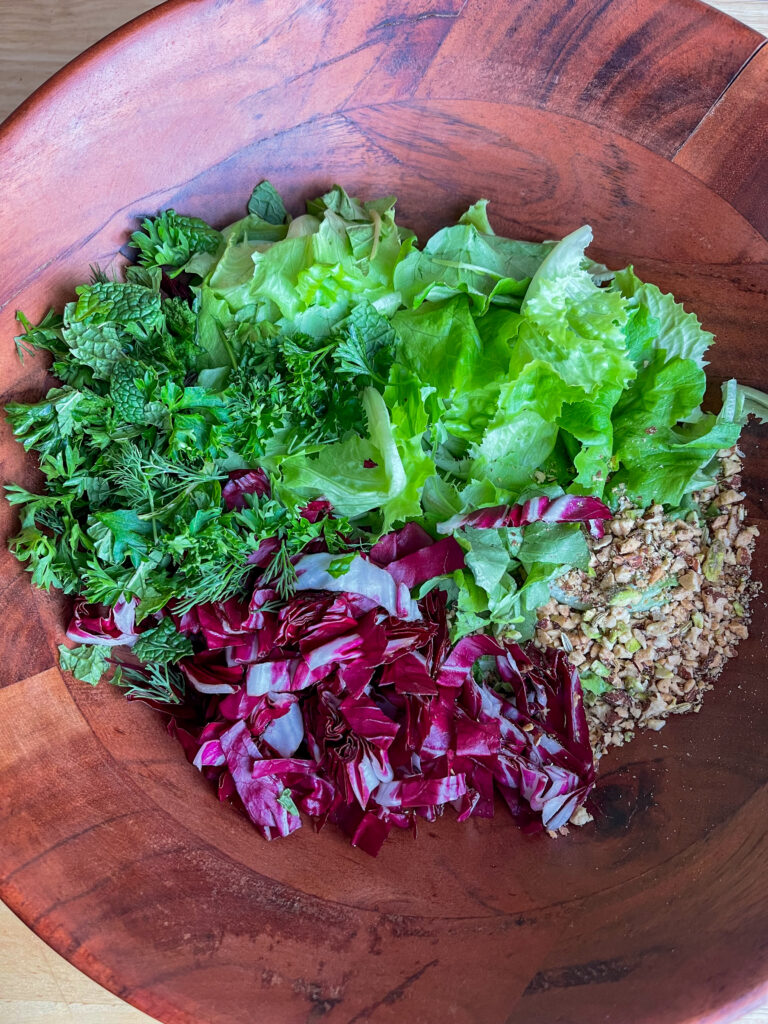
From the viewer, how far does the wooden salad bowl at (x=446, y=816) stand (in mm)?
1412

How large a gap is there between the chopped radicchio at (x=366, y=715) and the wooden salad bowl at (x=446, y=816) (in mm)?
69

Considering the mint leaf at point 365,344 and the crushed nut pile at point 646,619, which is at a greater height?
the mint leaf at point 365,344

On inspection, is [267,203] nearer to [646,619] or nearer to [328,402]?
[328,402]

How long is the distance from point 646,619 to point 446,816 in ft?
1.92

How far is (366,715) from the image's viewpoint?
158 centimetres

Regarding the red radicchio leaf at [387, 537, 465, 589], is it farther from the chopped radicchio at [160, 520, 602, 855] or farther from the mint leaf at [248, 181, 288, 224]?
the mint leaf at [248, 181, 288, 224]

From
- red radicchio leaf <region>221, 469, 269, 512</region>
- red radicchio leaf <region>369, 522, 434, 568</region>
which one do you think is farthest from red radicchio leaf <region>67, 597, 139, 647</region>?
red radicchio leaf <region>369, 522, 434, 568</region>

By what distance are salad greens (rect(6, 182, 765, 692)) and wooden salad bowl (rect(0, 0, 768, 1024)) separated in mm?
106

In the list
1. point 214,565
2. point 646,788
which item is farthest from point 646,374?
point 214,565

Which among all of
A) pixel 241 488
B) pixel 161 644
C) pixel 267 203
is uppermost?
pixel 267 203

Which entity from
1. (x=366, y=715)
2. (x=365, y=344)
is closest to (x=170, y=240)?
(x=365, y=344)

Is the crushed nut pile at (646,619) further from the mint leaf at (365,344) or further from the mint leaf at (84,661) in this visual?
the mint leaf at (84,661)

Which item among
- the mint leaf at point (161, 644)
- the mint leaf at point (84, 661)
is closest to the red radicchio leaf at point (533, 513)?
the mint leaf at point (161, 644)

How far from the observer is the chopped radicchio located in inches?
61.4
